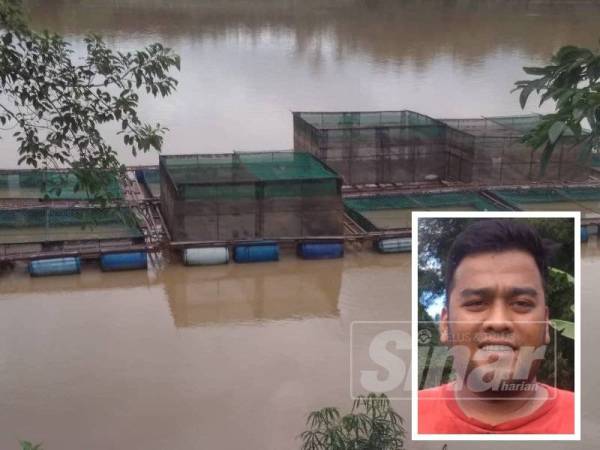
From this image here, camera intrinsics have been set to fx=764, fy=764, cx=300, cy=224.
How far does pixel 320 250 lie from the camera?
8.74 metres

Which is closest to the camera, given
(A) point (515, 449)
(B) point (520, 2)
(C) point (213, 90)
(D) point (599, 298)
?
(A) point (515, 449)

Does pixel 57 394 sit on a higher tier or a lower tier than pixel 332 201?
lower

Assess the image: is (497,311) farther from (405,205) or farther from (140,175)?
(140,175)

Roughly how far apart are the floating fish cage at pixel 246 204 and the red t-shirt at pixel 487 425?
22.5ft

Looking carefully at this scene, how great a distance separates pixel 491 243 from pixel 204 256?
6958 mm

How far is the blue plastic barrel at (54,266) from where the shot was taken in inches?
315

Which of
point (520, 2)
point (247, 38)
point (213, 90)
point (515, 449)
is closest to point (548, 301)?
point (515, 449)

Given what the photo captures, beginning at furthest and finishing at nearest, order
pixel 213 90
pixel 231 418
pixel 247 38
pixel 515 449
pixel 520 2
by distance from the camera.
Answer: pixel 520 2
pixel 247 38
pixel 213 90
pixel 231 418
pixel 515 449

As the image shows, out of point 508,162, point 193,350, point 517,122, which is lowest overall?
point 193,350

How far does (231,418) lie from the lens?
554cm

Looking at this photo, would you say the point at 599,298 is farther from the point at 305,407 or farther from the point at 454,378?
the point at 454,378

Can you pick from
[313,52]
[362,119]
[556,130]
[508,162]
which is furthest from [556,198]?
[313,52]

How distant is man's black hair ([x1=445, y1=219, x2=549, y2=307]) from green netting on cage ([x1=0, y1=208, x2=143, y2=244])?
731 cm

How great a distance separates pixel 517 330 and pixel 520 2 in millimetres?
34218
